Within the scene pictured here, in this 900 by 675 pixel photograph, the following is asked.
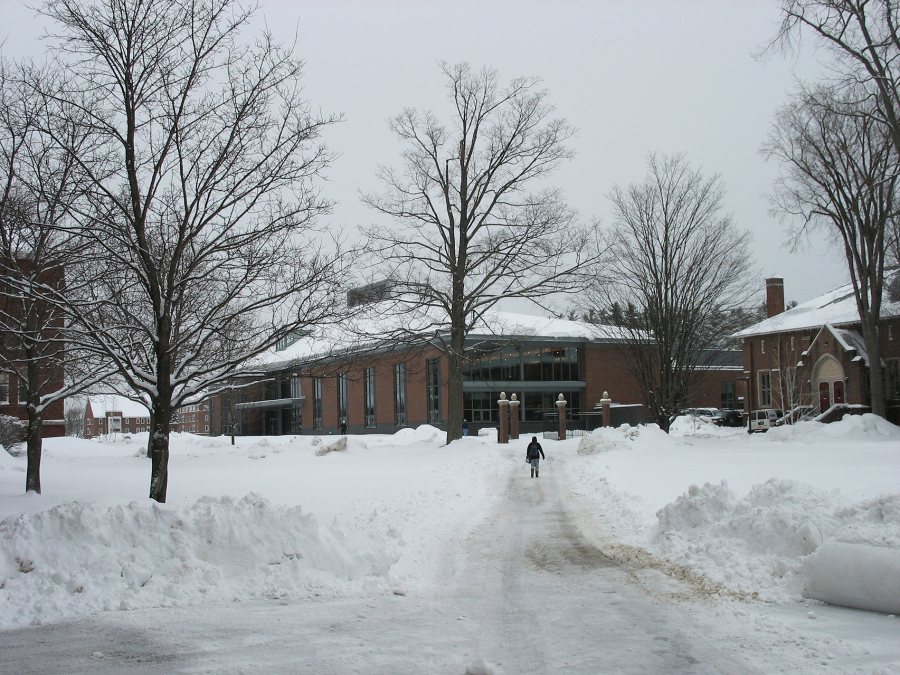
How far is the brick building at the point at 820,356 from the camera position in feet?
128

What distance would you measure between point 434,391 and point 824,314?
26.6 m

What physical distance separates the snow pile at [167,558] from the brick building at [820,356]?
113ft

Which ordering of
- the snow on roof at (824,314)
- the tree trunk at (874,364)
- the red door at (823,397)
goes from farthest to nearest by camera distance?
1. the red door at (823,397)
2. the snow on roof at (824,314)
3. the tree trunk at (874,364)

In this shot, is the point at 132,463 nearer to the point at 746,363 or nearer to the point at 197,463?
the point at 197,463

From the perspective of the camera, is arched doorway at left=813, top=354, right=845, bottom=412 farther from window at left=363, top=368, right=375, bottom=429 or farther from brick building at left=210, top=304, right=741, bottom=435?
window at left=363, top=368, right=375, bottom=429

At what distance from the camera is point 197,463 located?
1153 inches

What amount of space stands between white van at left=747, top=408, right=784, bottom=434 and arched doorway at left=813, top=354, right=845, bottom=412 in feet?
8.92

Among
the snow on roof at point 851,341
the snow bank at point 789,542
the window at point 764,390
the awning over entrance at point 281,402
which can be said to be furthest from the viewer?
the awning over entrance at point 281,402

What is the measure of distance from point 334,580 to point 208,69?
8761 mm

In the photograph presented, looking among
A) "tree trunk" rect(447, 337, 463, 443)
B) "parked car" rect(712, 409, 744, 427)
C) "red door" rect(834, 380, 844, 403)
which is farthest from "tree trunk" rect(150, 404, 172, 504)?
"parked car" rect(712, 409, 744, 427)

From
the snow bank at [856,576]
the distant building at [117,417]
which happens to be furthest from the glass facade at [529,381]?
the distant building at [117,417]

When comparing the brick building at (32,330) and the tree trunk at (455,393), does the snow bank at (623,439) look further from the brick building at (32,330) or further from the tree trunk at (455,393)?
the brick building at (32,330)

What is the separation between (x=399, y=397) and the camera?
58.6 m

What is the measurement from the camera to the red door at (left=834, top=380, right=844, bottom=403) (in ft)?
133
